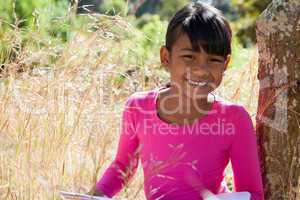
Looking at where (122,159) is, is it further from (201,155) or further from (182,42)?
(182,42)

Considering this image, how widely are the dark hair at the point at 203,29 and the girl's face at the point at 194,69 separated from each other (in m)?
0.02

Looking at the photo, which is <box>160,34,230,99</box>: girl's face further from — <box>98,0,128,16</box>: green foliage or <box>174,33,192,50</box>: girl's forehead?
<box>98,0,128,16</box>: green foliage

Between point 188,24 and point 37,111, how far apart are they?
798mm

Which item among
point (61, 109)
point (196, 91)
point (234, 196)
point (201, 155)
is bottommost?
point (234, 196)

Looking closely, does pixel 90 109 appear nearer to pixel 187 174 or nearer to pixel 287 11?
pixel 187 174

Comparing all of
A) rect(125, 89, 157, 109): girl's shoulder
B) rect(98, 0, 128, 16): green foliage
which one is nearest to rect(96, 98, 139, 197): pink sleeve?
rect(125, 89, 157, 109): girl's shoulder

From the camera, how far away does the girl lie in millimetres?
2389

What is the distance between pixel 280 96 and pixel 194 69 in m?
0.35

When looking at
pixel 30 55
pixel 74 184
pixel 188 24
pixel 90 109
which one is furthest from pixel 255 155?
pixel 30 55

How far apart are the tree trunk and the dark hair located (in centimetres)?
18

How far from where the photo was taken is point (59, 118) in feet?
9.21

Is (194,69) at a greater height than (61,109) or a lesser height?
greater

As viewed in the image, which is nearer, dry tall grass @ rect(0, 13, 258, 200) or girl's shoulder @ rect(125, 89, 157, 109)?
dry tall grass @ rect(0, 13, 258, 200)

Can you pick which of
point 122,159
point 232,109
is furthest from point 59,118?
point 232,109
